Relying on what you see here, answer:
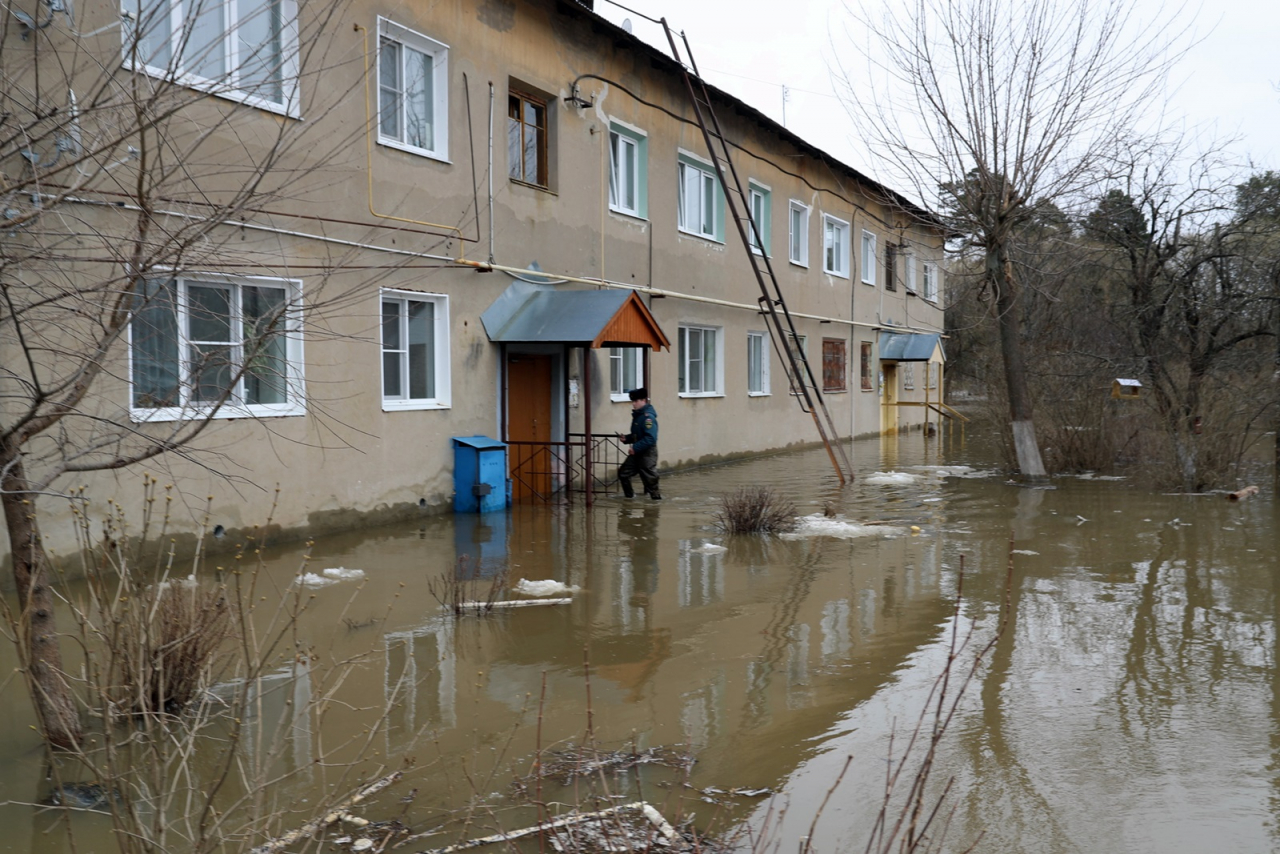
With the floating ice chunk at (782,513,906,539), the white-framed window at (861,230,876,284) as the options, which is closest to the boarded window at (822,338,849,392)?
the white-framed window at (861,230,876,284)

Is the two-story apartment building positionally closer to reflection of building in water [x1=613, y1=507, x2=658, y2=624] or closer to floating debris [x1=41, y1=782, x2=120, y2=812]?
floating debris [x1=41, y1=782, x2=120, y2=812]

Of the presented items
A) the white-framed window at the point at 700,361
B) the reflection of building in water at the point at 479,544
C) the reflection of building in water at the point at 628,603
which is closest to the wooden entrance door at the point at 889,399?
the white-framed window at the point at 700,361

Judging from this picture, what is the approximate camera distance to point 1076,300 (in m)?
26.9

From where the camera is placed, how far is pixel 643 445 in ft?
47.2

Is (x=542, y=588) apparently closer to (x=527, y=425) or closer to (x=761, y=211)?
(x=527, y=425)

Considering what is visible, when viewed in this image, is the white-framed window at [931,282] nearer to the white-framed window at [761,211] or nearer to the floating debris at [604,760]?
the white-framed window at [761,211]

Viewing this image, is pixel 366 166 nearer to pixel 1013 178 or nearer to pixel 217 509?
pixel 217 509

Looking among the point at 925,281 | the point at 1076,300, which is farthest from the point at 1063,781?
the point at 925,281

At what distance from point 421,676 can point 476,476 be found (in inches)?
267

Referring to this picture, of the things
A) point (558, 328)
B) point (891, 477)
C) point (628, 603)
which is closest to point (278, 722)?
point (628, 603)

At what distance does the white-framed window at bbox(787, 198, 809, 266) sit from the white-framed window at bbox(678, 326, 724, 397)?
14.1ft

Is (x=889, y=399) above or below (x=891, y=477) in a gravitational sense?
above

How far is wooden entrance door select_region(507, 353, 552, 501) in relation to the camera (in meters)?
14.6

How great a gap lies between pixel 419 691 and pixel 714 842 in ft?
7.76
